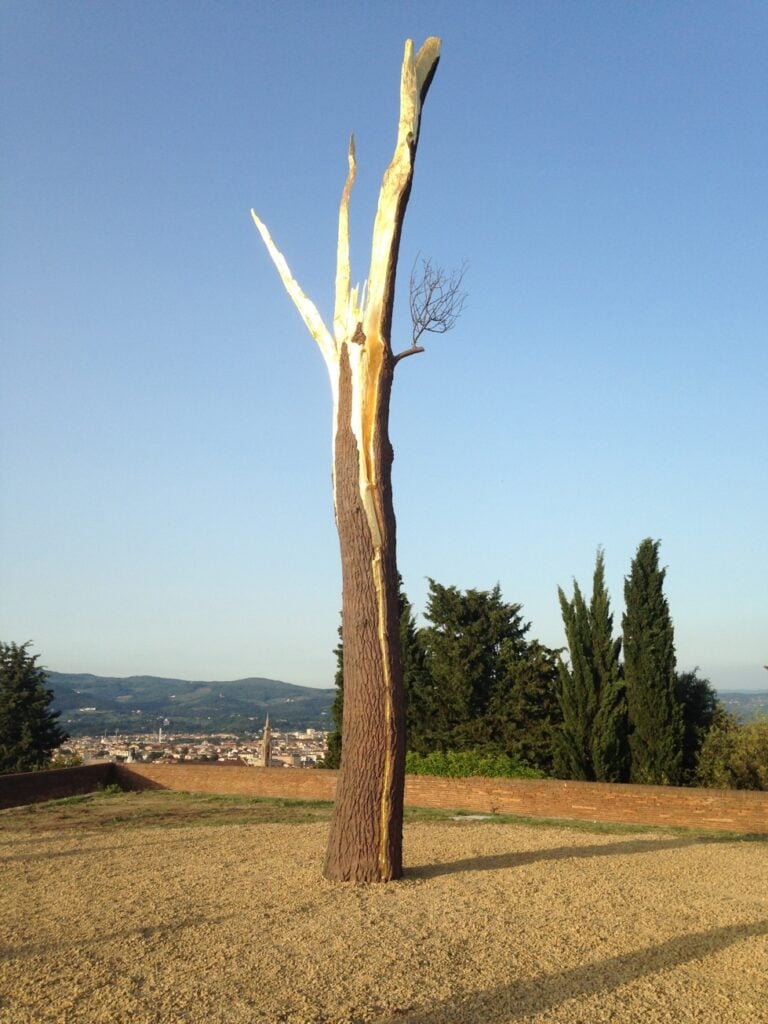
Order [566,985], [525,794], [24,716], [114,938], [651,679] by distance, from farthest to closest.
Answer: [24,716] < [651,679] < [525,794] < [114,938] < [566,985]

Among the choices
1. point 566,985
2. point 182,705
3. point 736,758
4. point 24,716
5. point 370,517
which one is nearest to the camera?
point 566,985

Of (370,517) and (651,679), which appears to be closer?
(370,517)

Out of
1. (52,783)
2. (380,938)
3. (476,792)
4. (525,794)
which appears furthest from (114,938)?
(52,783)

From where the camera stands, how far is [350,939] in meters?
5.41

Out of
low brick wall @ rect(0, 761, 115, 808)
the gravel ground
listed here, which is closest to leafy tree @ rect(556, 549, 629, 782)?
the gravel ground

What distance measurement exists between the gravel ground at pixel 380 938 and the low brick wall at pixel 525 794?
2.86 meters

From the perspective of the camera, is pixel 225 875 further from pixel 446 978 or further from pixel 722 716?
pixel 722 716

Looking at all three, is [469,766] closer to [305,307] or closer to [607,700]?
[607,700]

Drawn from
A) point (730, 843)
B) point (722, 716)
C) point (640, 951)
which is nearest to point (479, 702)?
point (722, 716)

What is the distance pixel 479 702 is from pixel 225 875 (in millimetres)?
10670

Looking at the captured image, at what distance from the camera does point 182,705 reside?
105312 mm

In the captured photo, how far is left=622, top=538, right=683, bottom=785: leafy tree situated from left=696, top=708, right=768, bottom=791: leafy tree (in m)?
0.48

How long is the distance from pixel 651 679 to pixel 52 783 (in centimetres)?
1078

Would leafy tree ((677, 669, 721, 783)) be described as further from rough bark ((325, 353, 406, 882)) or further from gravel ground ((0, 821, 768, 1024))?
rough bark ((325, 353, 406, 882))
